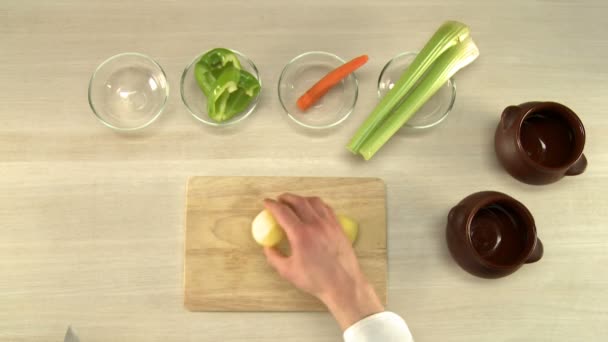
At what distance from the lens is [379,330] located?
94 cm

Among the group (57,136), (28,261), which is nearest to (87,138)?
(57,136)

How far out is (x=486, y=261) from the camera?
0.97m

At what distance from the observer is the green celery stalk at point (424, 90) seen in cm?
108

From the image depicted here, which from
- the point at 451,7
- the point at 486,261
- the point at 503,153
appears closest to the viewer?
the point at 486,261

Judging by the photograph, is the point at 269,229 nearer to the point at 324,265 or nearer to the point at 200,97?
the point at 324,265

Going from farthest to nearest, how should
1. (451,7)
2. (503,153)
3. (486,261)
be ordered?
(451,7), (503,153), (486,261)

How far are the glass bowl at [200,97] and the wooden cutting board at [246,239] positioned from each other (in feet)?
0.40

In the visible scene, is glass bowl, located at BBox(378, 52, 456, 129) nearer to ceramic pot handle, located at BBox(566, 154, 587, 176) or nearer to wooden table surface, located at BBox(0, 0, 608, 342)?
wooden table surface, located at BBox(0, 0, 608, 342)

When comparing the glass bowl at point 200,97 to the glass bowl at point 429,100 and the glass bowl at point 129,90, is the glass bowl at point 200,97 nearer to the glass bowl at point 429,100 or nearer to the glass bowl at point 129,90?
the glass bowl at point 129,90

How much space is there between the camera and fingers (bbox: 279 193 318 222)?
99 cm

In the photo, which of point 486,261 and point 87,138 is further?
point 87,138

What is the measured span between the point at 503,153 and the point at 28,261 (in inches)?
37.3

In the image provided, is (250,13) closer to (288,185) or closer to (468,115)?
(288,185)

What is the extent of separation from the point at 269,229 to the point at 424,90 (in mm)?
419
